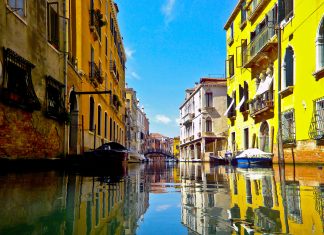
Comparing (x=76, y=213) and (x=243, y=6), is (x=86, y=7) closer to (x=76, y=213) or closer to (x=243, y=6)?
(x=243, y=6)

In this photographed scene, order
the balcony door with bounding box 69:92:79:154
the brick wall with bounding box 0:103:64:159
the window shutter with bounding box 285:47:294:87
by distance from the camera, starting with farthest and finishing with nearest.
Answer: the window shutter with bounding box 285:47:294:87 → the balcony door with bounding box 69:92:79:154 → the brick wall with bounding box 0:103:64:159

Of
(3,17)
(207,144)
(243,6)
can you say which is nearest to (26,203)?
(3,17)

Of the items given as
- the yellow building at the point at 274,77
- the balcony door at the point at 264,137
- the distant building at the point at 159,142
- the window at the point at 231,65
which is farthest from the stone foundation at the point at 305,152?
the distant building at the point at 159,142

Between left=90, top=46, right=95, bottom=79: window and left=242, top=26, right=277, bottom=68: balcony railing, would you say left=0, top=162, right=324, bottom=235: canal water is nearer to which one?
left=90, top=46, right=95, bottom=79: window

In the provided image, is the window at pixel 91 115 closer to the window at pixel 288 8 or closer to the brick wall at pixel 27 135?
the brick wall at pixel 27 135

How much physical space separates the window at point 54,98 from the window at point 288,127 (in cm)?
938

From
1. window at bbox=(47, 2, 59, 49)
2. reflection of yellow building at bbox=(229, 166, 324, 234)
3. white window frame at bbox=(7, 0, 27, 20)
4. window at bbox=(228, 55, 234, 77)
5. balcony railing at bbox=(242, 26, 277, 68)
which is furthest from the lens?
window at bbox=(228, 55, 234, 77)

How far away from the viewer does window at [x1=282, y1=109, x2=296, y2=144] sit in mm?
14310

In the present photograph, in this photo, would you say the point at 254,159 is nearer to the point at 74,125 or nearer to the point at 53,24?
the point at 74,125

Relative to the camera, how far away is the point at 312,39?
13.1 m

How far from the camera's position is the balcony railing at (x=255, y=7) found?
18855mm

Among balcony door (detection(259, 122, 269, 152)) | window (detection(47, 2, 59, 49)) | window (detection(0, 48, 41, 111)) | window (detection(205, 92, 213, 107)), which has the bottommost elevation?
balcony door (detection(259, 122, 269, 152))

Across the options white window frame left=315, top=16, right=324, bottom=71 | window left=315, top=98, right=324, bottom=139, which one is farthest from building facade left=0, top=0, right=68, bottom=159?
white window frame left=315, top=16, right=324, bottom=71

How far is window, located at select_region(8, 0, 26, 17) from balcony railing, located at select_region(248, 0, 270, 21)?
1407cm
